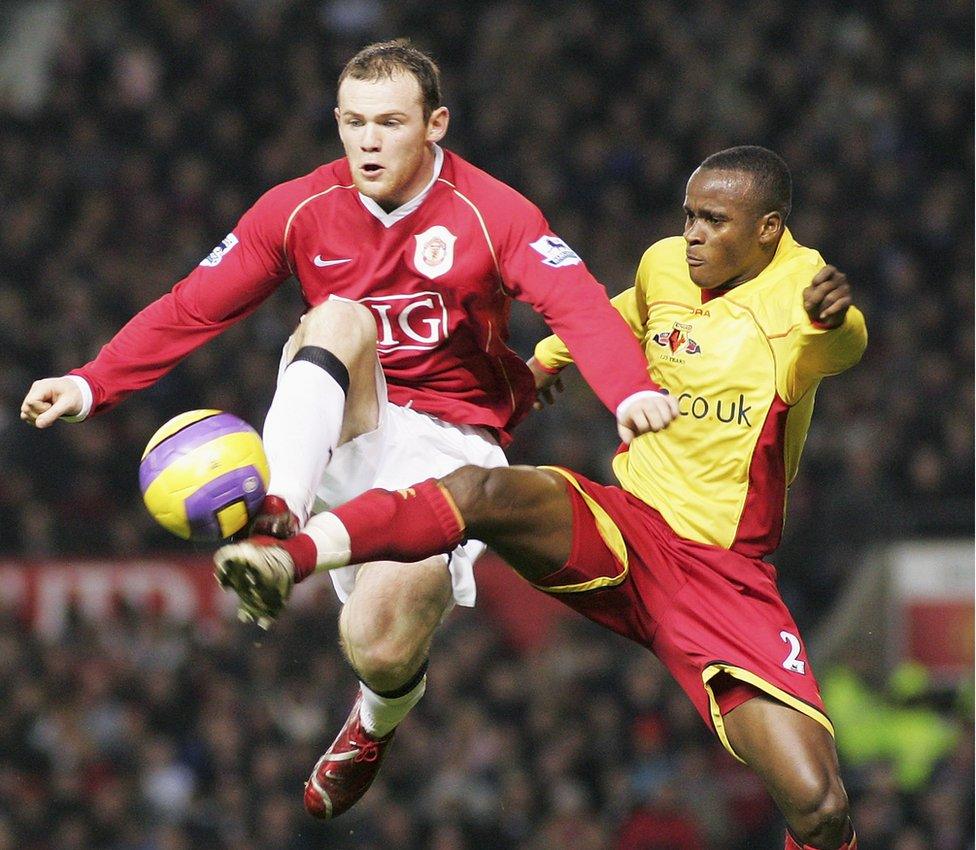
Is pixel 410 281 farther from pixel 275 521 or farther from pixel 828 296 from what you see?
pixel 828 296

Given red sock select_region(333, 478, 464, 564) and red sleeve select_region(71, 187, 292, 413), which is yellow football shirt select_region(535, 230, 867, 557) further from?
red sleeve select_region(71, 187, 292, 413)

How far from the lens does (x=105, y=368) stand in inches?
207

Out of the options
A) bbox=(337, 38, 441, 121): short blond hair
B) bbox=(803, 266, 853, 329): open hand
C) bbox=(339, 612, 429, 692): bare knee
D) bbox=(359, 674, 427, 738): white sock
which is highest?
bbox=(337, 38, 441, 121): short blond hair

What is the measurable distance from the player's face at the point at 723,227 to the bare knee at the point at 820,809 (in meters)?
1.47

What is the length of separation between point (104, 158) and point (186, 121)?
669 millimetres

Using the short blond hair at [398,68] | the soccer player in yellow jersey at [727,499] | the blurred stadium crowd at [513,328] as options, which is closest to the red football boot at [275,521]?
the soccer player in yellow jersey at [727,499]

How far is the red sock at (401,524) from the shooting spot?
451 centimetres

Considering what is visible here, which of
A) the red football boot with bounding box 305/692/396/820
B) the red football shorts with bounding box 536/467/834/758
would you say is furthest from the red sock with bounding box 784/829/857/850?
the red football boot with bounding box 305/692/396/820

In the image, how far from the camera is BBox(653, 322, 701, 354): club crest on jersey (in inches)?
206

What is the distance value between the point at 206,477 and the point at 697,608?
151 cm

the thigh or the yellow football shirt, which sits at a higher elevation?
the yellow football shirt

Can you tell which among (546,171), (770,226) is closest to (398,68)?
(770,226)

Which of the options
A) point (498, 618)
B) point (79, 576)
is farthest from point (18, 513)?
point (498, 618)

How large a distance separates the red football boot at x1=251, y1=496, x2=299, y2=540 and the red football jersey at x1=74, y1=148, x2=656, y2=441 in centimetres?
79
